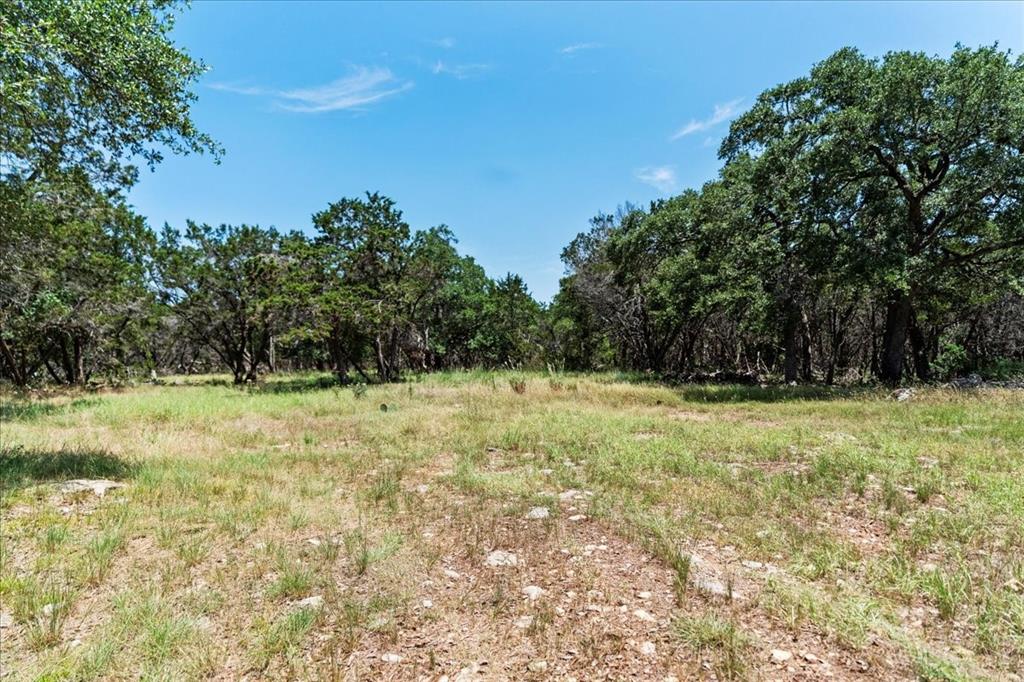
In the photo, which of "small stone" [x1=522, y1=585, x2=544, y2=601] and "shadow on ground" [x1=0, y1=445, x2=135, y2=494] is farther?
"shadow on ground" [x1=0, y1=445, x2=135, y2=494]

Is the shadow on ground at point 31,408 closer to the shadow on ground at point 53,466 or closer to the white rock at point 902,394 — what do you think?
the shadow on ground at point 53,466

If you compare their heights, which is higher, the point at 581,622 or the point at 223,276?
the point at 223,276

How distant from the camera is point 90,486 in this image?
5684mm

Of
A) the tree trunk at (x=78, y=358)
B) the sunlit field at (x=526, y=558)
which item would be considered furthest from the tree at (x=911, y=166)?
the tree trunk at (x=78, y=358)

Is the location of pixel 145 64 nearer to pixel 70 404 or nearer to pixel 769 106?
pixel 70 404

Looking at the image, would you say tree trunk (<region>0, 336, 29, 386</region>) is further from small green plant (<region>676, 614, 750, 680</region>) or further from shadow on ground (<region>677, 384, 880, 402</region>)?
shadow on ground (<region>677, 384, 880, 402</region>)

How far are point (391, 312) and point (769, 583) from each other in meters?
20.7

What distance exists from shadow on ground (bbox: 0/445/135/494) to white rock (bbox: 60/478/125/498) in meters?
0.30

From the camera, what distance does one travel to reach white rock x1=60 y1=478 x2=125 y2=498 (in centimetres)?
553

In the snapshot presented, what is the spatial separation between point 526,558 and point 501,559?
0.23m

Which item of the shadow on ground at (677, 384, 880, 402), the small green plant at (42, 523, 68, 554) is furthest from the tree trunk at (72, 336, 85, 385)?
the shadow on ground at (677, 384, 880, 402)

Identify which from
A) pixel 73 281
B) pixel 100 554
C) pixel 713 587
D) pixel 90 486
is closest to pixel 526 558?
pixel 713 587

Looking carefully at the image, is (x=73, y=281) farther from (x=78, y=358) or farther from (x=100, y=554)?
(x=100, y=554)

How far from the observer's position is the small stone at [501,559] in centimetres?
404
